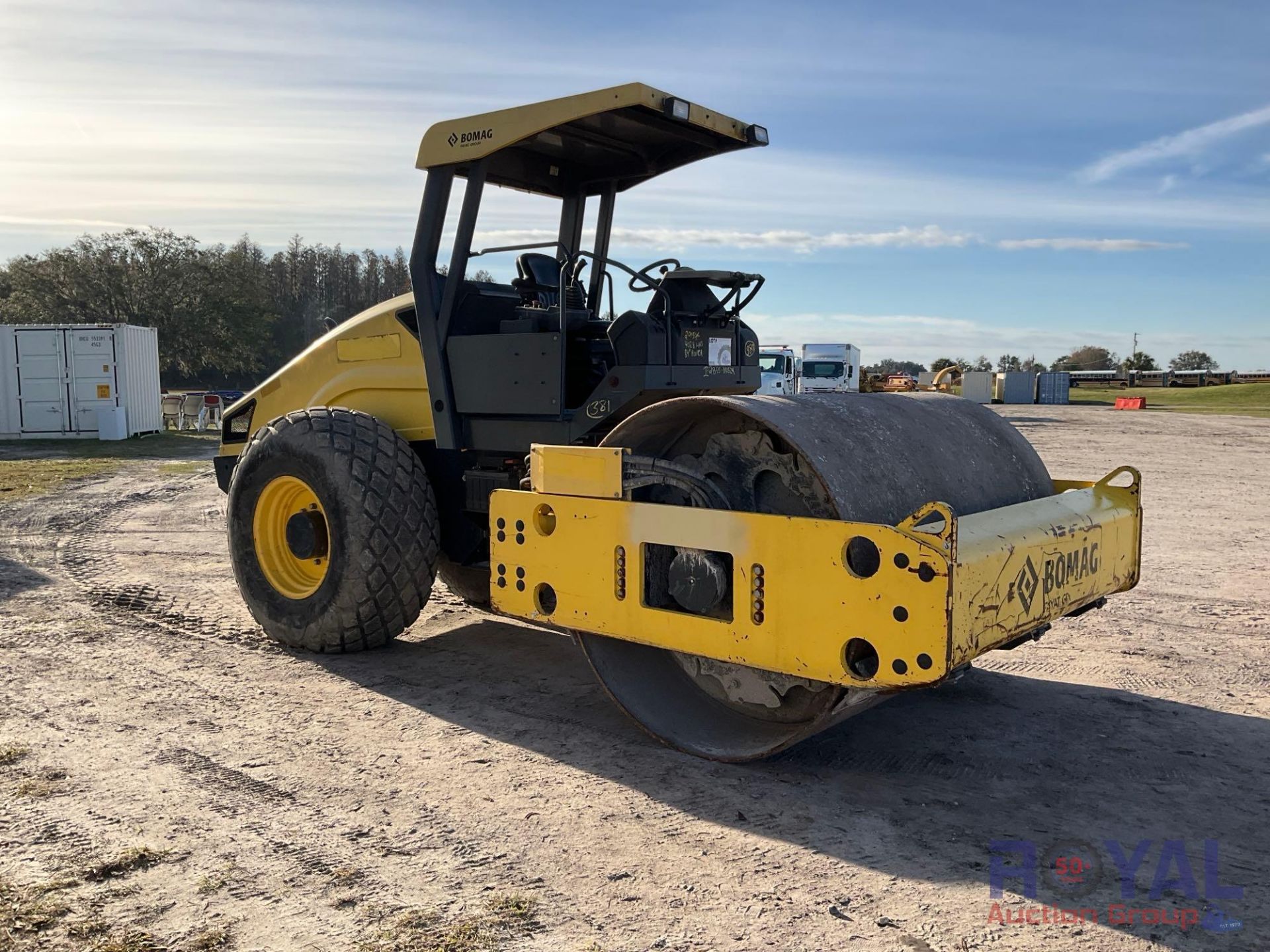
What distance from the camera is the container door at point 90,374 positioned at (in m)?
22.1

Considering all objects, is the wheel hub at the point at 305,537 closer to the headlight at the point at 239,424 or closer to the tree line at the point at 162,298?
the headlight at the point at 239,424

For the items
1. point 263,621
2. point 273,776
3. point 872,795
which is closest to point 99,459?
point 263,621

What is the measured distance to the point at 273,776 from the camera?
3.78 meters

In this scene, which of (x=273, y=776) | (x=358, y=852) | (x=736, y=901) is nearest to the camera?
(x=736, y=901)

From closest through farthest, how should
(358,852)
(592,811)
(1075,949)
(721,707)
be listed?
(1075,949)
(358,852)
(592,811)
(721,707)

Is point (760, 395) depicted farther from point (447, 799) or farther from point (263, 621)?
point (263, 621)

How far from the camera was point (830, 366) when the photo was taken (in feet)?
105

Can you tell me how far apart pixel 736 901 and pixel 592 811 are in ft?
2.37

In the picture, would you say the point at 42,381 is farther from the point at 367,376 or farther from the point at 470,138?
the point at 470,138

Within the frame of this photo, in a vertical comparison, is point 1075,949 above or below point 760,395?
below

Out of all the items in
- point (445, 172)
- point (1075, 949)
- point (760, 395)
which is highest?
point (445, 172)

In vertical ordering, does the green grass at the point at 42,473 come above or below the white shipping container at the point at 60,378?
below

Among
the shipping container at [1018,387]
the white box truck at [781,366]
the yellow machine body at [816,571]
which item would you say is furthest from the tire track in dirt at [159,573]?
the shipping container at [1018,387]

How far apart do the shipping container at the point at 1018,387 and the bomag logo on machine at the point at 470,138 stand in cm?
5045
